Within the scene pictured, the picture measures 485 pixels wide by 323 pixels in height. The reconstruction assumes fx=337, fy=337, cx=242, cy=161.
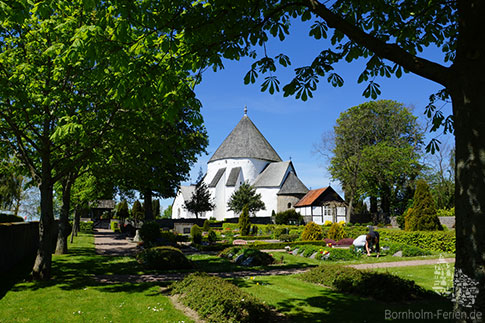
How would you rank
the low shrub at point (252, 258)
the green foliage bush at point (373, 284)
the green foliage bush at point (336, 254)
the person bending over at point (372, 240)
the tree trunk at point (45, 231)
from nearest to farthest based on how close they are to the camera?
the green foliage bush at point (373, 284) < the tree trunk at point (45, 231) < the low shrub at point (252, 258) < the green foliage bush at point (336, 254) < the person bending over at point (372, 240)

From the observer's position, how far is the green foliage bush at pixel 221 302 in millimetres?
6449

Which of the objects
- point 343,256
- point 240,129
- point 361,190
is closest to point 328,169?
point 361,190

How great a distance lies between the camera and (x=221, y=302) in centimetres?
697

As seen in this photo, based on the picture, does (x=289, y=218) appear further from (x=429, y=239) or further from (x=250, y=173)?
(x=429, y=239)

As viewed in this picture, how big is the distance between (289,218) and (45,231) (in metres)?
37.7

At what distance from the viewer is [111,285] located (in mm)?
10500

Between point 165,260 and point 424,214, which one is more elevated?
point 424,214

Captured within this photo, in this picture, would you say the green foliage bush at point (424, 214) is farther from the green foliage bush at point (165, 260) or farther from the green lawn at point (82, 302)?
the green lawn at point (82, 302)

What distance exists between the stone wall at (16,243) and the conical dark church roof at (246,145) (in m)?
48.5

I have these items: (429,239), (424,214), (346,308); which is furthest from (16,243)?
(424,214)

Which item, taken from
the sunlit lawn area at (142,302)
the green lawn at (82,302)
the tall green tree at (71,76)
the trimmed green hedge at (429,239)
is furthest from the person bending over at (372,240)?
the tall green tree at (71,76)

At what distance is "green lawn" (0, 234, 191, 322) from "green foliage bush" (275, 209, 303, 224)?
35.5 metres

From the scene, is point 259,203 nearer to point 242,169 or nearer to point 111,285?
point 242,169

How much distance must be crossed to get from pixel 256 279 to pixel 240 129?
59238 millimetres
